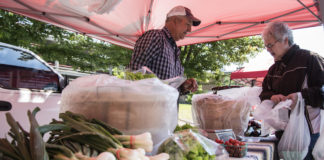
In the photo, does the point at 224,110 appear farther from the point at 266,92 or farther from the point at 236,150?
the point at 266,92

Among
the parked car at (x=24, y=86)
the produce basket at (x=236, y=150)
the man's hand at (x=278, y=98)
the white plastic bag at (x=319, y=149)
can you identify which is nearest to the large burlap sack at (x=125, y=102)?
the produce basket at (x=236, y=150)

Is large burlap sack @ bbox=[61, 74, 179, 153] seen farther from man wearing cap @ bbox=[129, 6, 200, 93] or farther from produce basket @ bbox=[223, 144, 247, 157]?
man wearing cap @ bbox=[129, 6, 200, 93]

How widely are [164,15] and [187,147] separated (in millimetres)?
3318

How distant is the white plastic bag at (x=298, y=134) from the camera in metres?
1.86

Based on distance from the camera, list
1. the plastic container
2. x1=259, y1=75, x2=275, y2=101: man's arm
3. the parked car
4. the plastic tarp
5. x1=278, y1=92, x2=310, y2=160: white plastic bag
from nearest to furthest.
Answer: the plastic container
x1=278, y1=92, x2=310, y2=160: white plastic bag
x1=259, y1=75, x2=275, y2=101: man's arm
the parked car
the plastic tarp

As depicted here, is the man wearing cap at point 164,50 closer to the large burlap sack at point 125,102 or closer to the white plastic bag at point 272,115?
the white plastic bag at point 272,115

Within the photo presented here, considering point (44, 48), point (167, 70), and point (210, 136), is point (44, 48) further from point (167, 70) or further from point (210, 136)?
point (210, 136)

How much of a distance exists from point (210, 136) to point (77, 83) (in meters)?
1.13

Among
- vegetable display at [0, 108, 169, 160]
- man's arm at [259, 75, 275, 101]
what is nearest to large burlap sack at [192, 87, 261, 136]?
man's arm at [259, 75, 275, 101]

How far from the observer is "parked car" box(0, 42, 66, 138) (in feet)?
9.33

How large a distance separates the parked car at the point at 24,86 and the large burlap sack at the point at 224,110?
7.74 feet

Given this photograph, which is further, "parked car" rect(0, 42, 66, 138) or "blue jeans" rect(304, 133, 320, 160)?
"parked car" rect(0, 42, 66, 138)

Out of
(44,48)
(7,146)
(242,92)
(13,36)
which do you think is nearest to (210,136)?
(242,92)

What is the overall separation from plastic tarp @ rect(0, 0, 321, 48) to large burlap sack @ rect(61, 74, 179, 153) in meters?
2.18
